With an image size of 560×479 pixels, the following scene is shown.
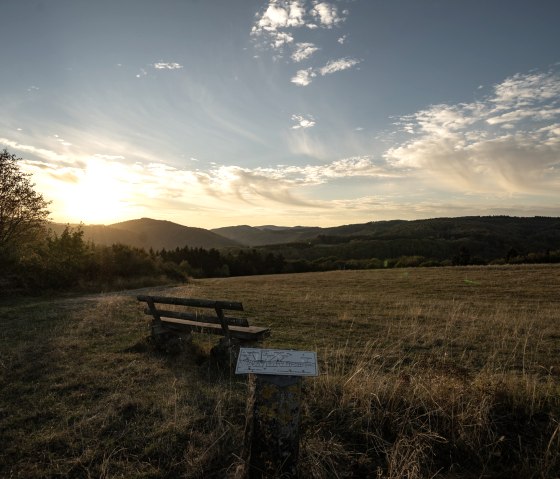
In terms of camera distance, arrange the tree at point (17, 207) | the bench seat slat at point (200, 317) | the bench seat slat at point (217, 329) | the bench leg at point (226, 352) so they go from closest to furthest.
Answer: the bench leg at point (226, 352) → the bench seat slat at point (200, 317) → the bench seat slat at point (217, 329) → the tree at point (17, 207)

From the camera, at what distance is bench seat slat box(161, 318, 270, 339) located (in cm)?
757

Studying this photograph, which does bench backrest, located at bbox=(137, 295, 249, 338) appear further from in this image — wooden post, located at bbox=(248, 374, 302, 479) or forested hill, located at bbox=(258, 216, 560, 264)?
forested hill, located at bbox=(258, 216, 560, 264)

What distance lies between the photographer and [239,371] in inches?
137

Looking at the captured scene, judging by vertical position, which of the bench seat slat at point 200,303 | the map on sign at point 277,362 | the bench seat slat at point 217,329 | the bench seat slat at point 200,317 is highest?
the map on sign at point 277,362

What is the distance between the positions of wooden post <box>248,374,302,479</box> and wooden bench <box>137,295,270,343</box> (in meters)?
3.55

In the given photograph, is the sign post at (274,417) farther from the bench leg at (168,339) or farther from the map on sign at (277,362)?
the bench leg at (168,339)

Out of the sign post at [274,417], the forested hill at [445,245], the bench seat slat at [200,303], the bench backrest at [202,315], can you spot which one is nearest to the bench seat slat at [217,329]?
the bench backrest at [202,315]

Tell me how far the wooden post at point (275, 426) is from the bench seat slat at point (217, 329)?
3.87 m

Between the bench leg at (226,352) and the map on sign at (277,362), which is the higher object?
the map on sign at (277,362)

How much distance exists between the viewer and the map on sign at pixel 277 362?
3.52m

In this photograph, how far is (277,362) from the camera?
3.61 m

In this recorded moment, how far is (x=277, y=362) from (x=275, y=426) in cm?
59

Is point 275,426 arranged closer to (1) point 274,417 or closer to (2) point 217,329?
(1) point 274,417

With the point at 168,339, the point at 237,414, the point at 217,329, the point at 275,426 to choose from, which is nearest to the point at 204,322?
the point at 217,329
